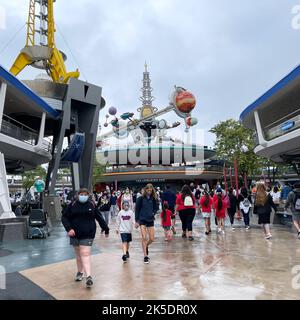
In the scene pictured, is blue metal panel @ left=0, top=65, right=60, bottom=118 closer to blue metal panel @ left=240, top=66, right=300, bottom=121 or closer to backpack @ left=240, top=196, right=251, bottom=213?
backpack @ left=240, top=196, right=251, bottom=213

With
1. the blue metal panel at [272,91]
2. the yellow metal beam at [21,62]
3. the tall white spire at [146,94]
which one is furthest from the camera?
the tall white spire at [146,94]

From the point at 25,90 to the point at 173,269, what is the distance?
54.4 ft

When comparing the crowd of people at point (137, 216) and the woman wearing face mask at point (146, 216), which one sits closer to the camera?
the crowd of people at point (137, 216)

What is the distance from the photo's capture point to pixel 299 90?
742 inches

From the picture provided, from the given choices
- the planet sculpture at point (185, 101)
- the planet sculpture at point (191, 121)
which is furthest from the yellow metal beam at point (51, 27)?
the planet sculpture at point (191, 121)

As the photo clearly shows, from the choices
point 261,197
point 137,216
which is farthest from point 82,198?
point 261,197

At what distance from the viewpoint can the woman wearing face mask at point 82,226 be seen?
239 inches

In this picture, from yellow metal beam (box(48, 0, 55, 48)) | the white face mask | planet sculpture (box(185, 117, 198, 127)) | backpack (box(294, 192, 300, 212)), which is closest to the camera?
the white face mask

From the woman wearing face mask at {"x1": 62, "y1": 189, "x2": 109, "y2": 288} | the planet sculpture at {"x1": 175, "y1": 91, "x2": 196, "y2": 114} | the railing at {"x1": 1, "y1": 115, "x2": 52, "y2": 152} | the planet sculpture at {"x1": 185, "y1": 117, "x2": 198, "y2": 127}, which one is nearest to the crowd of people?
the woman wearing face mask at {"x1": 62, "y1": 189, "x2": 109, "y2": 288}

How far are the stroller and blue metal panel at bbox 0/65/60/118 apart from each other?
335 inches

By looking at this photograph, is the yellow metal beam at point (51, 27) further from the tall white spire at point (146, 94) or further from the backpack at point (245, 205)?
the tall white spire at point (146, 94)

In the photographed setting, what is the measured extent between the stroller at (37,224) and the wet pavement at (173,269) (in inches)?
34.3

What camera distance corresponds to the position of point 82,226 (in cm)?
612

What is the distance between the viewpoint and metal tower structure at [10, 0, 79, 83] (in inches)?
1212
